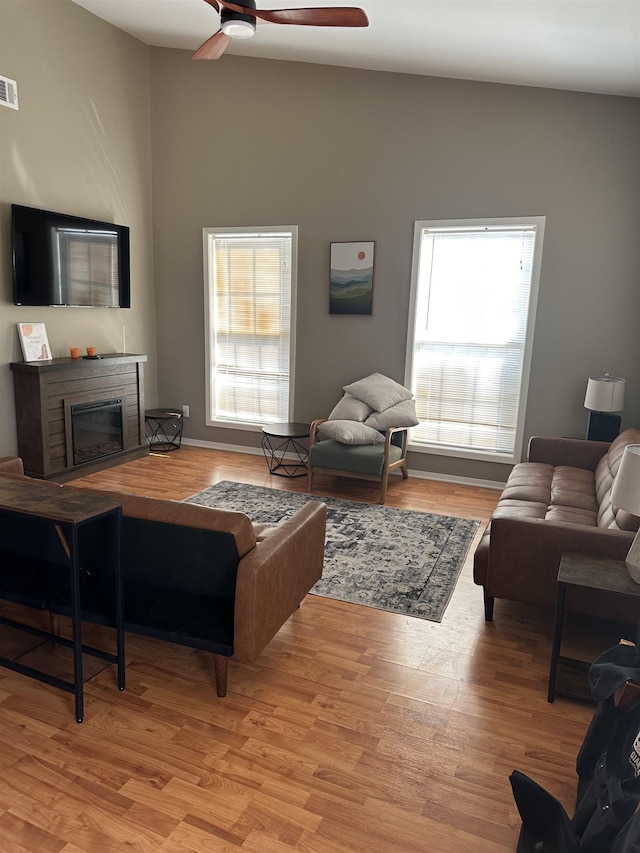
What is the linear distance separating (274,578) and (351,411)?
3.09 metres

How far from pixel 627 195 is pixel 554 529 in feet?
10.7

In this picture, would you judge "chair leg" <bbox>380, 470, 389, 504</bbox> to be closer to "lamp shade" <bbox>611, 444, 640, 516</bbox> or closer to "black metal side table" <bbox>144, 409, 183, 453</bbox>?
"lamp shade" <bbox>611, 444, 640, 516</bbox>

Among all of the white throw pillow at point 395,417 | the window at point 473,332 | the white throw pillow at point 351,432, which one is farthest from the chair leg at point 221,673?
the window at point 473,332

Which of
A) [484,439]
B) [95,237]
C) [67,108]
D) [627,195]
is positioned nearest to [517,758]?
[484,439]

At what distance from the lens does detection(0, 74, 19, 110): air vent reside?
468cm

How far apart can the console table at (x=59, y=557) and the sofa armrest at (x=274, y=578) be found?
490 mm

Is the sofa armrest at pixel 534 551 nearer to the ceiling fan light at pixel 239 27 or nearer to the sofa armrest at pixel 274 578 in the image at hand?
the sofa armrest at pixel 274 578

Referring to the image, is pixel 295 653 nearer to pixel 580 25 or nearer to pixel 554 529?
pixel 554 529

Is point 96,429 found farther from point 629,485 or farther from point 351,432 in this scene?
point 629,485

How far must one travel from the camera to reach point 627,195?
15.3 feet

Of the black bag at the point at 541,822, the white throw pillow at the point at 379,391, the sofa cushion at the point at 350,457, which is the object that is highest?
the white throw pillow at the point at 379,391

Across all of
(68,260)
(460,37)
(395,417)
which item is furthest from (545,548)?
(68,260)

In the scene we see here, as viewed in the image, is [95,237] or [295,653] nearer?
[295,653]

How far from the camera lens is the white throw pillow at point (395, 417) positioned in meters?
5.17
